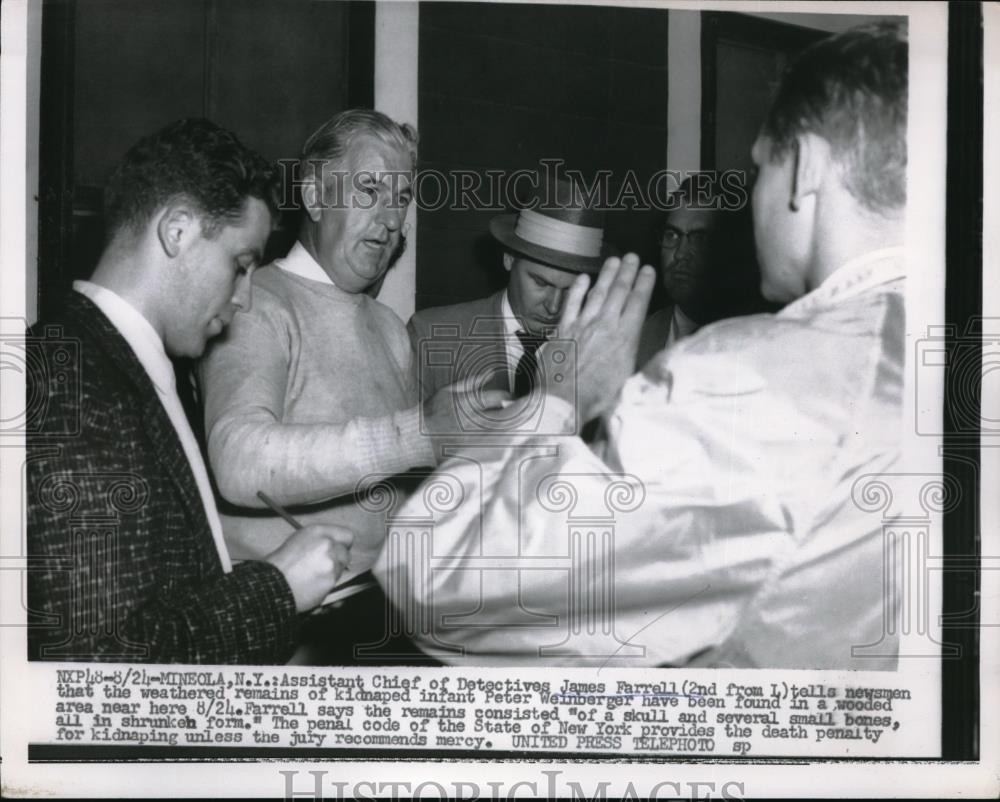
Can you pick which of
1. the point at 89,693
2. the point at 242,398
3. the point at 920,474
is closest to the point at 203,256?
the point at 242,398

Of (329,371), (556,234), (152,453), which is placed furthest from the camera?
(556,234)

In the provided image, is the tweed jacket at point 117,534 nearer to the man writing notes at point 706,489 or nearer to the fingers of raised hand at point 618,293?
the man writing notes at point 706,489

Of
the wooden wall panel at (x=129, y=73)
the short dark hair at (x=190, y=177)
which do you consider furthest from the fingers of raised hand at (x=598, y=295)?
the wooden wall panel at (x=129, y=73)

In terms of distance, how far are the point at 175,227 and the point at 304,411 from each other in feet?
2.11

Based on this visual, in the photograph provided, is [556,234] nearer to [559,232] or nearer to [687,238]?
[559,232]

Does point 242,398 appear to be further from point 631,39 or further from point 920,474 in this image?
point 920,474

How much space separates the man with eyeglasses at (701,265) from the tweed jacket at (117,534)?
54.4 inches

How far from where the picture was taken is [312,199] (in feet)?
12.9

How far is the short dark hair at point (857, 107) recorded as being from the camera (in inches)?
154

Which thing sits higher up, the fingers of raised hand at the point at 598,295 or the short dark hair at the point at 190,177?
the short dark hair at the point at 190,177

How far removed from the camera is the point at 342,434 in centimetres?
385

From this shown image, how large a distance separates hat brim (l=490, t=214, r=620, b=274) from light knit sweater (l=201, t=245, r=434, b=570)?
473 mm

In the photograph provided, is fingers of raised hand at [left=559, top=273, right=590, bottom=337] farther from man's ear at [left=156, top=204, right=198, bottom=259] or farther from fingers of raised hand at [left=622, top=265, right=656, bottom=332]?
man's ear at [left=156, top=204, right=198, bottom=259]

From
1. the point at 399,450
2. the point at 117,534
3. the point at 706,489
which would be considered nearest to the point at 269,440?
the point at 399,450
